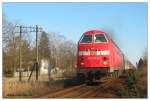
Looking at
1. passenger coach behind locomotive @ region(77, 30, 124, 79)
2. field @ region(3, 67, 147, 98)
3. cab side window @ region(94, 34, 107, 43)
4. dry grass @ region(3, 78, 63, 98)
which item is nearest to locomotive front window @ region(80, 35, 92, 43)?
passenger coach behind locomotive @ region(77, 30, 124, 79)

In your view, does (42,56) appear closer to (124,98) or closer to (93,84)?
(93,84)

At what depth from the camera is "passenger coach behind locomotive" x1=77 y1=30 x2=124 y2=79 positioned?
18.1 metres

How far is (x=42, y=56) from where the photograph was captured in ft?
99.3

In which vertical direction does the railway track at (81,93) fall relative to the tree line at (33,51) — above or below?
below

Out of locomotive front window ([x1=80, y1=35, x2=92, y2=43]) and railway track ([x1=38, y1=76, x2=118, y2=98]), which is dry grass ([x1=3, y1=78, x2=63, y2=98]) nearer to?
railway track ([x1=38, y1=76, x2=118, y2=98])

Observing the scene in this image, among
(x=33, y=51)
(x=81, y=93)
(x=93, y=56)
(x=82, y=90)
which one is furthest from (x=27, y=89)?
(x=33, y=51)

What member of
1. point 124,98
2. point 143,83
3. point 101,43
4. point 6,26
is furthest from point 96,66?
point 6,26

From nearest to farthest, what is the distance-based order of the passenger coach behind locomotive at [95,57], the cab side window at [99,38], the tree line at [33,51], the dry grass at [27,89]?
the dry grass at [27,89]
the passenger coach behind locomotive at [95,57]
the cab side window at [99,38]
the tree line at [33,51]

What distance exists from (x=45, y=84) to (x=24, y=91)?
272cm

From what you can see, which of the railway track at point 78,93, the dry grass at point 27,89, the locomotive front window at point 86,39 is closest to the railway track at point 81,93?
the railway track at point 78,93

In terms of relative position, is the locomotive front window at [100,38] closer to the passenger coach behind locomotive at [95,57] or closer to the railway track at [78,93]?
the passenger coach behind locomotive at [95,57]

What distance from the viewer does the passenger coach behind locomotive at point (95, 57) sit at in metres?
18.1

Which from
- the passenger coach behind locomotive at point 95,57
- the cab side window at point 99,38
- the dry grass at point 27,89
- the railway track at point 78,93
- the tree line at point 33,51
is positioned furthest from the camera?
the tree line at point 33,51

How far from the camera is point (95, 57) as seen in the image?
18219 mm
